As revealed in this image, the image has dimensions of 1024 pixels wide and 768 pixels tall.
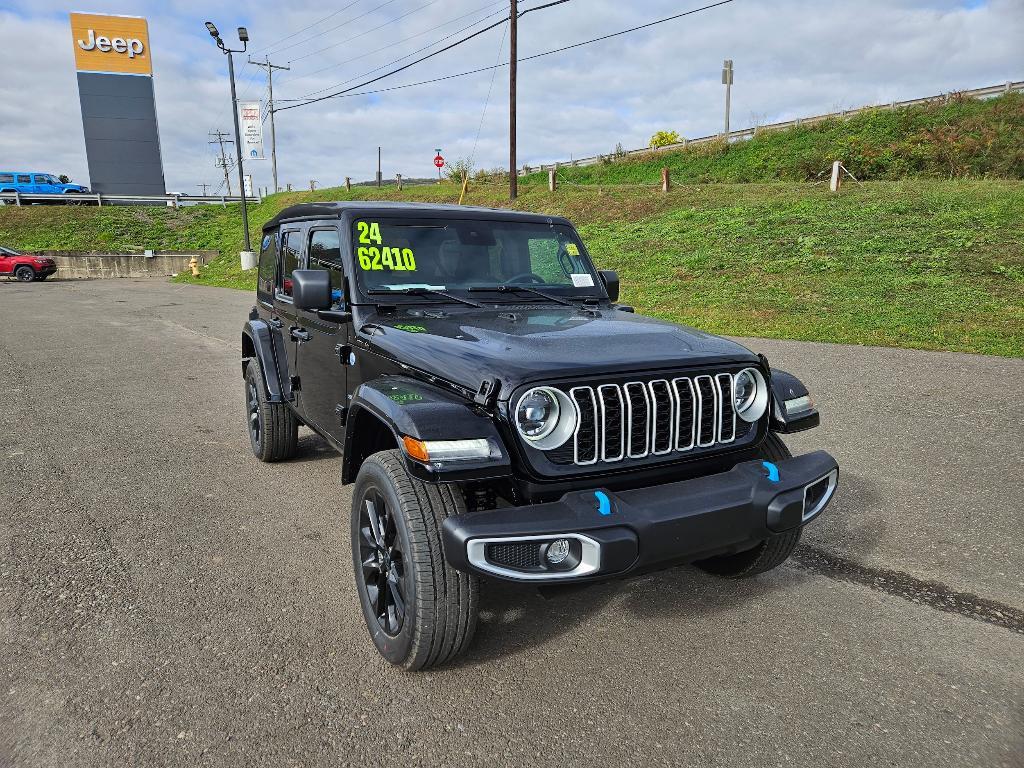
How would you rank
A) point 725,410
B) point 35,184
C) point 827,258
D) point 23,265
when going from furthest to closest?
point 35,184
point 23,265
point 827,258
point 725,410

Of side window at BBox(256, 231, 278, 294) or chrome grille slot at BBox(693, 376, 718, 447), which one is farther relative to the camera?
side window at BBox(256, 231, 278, 294)

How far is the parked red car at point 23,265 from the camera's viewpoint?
2616cm

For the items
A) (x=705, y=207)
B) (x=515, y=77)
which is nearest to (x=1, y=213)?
(x=515, y=77)

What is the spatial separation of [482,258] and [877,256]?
12102 millimetres

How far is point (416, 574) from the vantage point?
2416 millimetres

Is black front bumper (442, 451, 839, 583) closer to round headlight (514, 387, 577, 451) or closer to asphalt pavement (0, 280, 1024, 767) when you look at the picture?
round headlight (514, 387, 577, 451)

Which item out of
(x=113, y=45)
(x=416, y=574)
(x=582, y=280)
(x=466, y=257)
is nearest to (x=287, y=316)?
(x=466, y=257)

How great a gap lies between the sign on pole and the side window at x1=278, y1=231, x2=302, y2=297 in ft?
102

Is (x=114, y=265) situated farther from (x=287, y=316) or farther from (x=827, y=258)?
(x=287, y=316)

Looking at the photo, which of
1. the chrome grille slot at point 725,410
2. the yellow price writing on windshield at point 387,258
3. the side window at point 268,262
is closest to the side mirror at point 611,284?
the yellow price writing on windshield at point 387,258

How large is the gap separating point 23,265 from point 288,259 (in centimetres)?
2780

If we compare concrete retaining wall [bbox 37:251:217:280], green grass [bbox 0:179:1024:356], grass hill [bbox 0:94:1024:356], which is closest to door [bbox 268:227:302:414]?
green grass [bbox 0:179:1024:356]

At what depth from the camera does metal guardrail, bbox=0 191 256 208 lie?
38.0m

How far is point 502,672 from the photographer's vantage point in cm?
268
